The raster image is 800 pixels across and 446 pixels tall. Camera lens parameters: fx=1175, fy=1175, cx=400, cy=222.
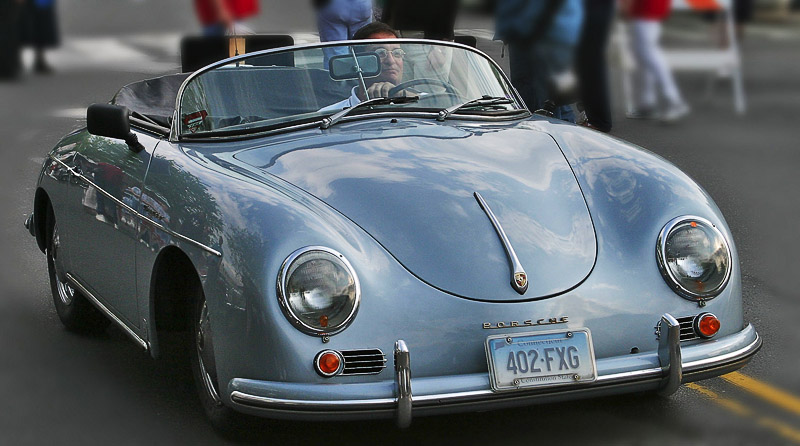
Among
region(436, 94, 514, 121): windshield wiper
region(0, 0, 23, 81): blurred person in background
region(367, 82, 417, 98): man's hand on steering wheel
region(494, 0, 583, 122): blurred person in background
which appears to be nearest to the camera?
region(0, 0, 23, 81): blurred person in background

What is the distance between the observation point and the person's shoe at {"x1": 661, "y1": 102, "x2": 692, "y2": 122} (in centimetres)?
265

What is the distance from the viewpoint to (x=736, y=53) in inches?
99.3

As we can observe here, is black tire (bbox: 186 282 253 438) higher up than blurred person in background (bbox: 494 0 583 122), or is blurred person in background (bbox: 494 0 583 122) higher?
blurred person in background (bbox: 494 0 583 122)

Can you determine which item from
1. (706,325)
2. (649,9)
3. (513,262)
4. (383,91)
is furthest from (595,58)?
(383,91)

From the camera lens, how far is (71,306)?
213 inches

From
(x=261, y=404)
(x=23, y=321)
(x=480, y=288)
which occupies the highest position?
(x=480, y=288)

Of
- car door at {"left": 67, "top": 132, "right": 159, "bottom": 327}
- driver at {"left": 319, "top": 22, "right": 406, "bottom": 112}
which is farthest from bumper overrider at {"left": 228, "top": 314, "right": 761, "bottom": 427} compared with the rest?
driver at {"left": 319, "top": 22, "right": 406, "bottom": 112}

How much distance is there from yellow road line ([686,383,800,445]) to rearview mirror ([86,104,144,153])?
2382mm

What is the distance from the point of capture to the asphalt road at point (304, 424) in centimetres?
235

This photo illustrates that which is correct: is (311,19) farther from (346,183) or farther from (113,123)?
(113,123)

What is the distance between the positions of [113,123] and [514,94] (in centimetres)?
170

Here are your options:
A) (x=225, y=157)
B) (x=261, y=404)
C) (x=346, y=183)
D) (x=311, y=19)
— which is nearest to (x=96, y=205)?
(x=225, y=157)

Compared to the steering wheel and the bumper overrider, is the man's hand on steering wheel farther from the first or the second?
the bumper overrider

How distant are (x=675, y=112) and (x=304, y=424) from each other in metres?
1.84
